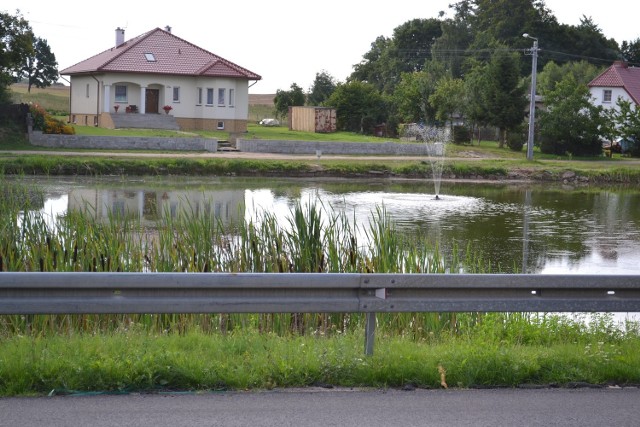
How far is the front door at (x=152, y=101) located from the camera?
62.8 metres

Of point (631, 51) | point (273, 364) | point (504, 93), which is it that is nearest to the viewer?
point (273, 364)

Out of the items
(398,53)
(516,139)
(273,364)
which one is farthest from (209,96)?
(273,364)

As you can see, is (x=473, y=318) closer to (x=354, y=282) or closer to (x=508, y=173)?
(x=354, y=282)

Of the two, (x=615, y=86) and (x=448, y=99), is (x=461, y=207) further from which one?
(x=615, y=86)

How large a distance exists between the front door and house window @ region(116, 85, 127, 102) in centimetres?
147

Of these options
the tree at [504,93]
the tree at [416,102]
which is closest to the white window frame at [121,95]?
the tree at [416,102]

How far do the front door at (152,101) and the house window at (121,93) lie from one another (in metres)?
1.47

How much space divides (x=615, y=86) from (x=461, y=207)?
54.5 metres

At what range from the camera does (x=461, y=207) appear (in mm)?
33188

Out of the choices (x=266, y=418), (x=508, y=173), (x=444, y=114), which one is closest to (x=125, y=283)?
(x=266, y=418)

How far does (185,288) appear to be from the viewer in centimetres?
771

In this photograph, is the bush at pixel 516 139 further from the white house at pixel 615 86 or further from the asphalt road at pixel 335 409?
the asphalt road at pixel 335 409

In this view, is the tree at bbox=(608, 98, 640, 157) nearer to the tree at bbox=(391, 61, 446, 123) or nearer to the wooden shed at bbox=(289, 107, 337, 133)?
the tree at bbox=(391, 61, 446, 123)

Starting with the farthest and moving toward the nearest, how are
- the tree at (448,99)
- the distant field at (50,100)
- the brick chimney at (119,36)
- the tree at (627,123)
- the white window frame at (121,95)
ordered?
the distant field at (50,100) < the brick chimney at (119,36) < the tree at (448,99) < the white window frame at (121,95) < the tree at (627,123)
